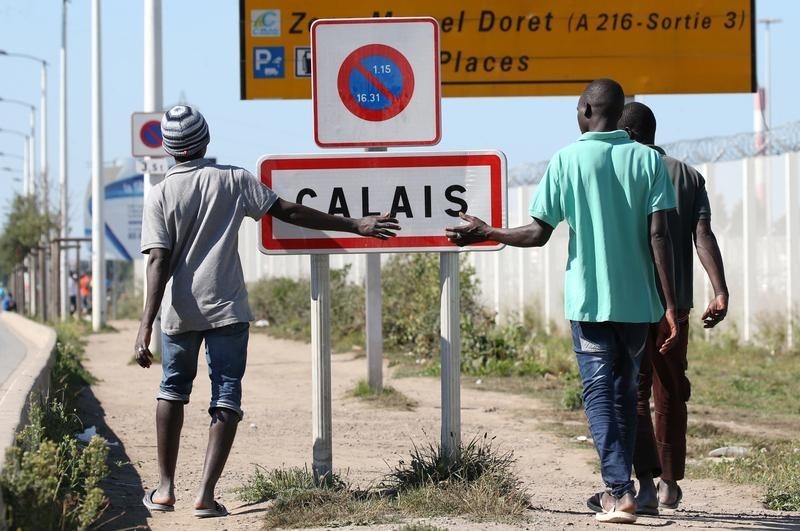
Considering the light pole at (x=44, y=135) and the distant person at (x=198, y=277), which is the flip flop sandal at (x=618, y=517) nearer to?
the distant person at (x=198, y=277)

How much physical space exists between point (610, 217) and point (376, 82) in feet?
4.63

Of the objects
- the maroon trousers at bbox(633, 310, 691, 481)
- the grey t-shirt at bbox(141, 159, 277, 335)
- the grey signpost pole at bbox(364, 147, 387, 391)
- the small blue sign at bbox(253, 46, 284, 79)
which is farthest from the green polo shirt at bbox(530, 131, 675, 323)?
the small blue sign at bbox(253, 46, 284, 79)

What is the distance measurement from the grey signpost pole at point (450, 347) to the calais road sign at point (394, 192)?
132 millimetres

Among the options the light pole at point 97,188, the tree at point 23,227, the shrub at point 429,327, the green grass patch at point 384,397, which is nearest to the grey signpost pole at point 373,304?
the green grass patch at point 384,397

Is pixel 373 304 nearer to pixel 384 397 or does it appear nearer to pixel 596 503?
pixel 384 397

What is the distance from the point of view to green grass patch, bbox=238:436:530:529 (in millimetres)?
5324

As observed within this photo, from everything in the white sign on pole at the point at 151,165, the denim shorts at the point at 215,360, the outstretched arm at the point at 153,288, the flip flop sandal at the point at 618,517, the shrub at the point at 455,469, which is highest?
the white sign on pole at the point at 151,165

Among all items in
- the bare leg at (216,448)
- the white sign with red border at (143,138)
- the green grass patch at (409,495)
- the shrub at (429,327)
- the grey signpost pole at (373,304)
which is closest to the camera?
the green grass patch at (409,495)

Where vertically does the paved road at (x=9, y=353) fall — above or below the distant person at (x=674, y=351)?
below

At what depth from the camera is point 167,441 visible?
5.68 metres

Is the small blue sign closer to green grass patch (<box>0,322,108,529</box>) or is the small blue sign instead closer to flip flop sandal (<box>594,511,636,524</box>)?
green grass patch (<box>0,322,108,529</box>)

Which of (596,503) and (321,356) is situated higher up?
(321,356)

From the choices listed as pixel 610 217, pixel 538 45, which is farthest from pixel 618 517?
pixel 538 45

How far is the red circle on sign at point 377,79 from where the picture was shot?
6.08 metres
